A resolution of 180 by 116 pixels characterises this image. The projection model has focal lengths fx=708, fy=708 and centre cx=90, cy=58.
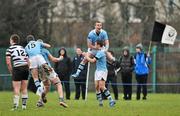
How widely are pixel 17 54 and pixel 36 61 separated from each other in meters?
1.18

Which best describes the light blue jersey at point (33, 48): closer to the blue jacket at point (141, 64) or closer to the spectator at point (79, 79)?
the spectator at point (79, 79)

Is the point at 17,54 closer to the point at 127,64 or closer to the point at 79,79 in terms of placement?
the point at 79,79

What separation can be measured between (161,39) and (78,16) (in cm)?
1962

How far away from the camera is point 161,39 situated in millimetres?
31125

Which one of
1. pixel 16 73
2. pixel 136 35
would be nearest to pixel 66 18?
pixel 136 35

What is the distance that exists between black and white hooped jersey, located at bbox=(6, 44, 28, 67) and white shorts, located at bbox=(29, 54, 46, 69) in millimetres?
903

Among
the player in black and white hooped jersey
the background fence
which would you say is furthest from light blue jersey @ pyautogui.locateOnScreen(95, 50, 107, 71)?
the background fence

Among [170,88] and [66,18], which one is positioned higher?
[66,18]

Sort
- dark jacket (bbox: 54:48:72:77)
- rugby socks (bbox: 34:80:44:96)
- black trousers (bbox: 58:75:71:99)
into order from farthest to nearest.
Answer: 1. dark jacket (bbox: 54:48:72:77)
2. black trousers (bbox: 58:75:71:99)
3. rugby socks (bbox: 34:80:44:96)

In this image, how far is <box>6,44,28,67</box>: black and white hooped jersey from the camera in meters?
20.3

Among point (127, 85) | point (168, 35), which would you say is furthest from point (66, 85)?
point (168, 35)

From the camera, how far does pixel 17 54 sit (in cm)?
2031

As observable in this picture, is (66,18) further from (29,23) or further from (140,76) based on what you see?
(140,76)

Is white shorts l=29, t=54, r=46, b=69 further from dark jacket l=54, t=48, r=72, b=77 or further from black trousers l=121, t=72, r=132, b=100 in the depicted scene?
dark jacket l=54, t=48, r=72, b=77
